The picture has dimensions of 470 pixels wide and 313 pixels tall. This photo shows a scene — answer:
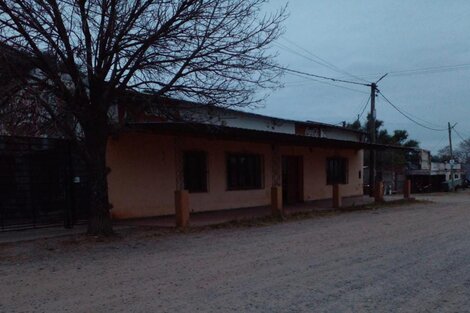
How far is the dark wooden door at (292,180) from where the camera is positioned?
24.9m

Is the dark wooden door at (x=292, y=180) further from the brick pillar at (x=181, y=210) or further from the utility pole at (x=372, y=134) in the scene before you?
the brick pillar at (x=181, y=210)

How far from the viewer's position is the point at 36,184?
1425 cm

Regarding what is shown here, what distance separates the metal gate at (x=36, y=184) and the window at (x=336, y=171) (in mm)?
15678

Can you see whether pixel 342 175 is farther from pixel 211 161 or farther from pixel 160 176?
pixel 160 176

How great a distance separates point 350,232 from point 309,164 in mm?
12422

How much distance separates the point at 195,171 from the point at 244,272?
11231mm

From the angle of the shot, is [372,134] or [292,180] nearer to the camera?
[292,180]

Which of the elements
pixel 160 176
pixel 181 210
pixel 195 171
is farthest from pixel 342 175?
pixel 181 210

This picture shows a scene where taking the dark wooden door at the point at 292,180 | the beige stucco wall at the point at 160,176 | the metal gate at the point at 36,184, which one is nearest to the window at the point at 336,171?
the dark wooden door at the point at 292,180

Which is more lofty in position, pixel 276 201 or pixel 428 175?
pixel 428 175

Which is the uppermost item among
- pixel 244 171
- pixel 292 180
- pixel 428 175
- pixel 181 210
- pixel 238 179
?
pixel 244 171

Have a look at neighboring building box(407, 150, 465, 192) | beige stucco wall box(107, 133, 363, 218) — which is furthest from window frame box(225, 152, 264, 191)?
neighboring building box(407, 150, 465, 192)

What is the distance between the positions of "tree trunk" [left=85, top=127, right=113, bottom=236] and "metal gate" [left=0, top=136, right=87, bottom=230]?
6.62 feet

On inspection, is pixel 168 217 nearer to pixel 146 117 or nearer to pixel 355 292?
pixel 146 117
